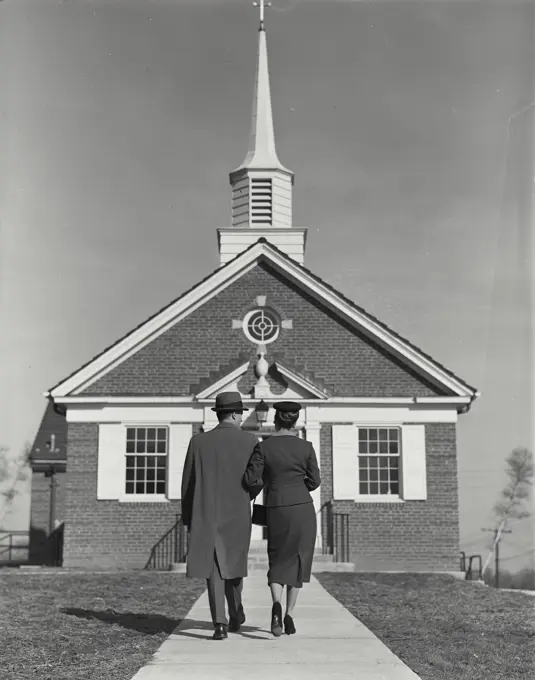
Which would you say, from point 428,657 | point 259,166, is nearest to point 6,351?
point 428,657

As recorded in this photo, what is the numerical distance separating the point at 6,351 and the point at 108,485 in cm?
580

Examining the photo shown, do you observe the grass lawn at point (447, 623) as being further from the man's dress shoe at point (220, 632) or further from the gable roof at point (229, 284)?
the gable roof at point (229, 284)

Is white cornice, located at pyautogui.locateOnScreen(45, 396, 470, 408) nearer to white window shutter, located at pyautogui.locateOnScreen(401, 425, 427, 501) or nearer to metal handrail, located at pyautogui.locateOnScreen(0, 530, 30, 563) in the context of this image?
white window shutter, located at pyautogui.locateOnScreen(401, 425, 427, 501)

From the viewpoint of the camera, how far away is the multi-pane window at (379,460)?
66.9ft

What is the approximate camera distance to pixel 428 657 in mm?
7227

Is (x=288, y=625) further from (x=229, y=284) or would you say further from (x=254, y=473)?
(x=229, y=284)

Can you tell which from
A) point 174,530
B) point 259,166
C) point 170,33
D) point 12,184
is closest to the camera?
point 170,33

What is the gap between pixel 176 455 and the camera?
66.3ft

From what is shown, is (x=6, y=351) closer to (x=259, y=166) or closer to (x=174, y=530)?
(x=174, y=530)

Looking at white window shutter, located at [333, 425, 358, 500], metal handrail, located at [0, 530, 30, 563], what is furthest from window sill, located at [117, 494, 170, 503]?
metal handrail, located at [0, 530, 30, 563]

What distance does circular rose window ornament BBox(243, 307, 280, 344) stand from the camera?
68.4 ft

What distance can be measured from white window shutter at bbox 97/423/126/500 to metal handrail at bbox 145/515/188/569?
4.27 feet

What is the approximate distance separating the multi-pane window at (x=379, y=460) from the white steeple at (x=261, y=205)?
19.3 feet

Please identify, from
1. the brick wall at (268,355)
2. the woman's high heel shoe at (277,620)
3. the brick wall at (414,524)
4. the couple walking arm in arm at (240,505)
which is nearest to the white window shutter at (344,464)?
the brick wall at (414,524)
